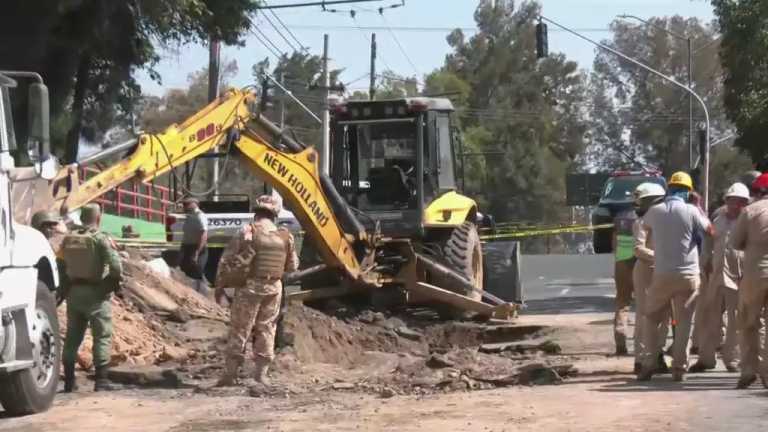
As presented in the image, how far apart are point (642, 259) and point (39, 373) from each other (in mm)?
5796

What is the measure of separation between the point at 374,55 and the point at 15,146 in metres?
51.3

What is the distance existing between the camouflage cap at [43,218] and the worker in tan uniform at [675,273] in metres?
5.54

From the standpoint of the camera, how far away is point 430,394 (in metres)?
12.8

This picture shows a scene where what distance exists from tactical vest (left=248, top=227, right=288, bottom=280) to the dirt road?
1140 millimetres

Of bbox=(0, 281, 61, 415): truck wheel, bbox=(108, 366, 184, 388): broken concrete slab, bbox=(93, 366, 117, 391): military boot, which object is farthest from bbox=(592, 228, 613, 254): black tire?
bbox=(0, 281, 61, 415): truck wheel

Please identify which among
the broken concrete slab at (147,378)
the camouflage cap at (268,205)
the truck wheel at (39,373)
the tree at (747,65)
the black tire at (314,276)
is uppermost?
the tree at (747,65)

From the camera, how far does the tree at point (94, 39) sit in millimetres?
24328

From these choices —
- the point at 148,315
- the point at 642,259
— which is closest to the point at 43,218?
the point at 148,315

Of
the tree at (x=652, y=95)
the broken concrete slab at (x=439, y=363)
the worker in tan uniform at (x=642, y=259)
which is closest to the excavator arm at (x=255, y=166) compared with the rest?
the broken concrete slab at (x=439, y=363)

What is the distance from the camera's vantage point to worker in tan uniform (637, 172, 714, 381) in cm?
1302

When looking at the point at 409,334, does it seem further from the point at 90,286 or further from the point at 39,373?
the point at 39,373

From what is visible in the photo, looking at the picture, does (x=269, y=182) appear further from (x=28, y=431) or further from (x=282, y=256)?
(x=28, y=431)

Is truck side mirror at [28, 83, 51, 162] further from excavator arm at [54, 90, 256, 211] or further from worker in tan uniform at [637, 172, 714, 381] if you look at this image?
worker in tan uniform at [637, 172, 714, 381]

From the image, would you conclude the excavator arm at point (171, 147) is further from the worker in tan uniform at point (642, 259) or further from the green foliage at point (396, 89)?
the green foliage at point (396, 89)
